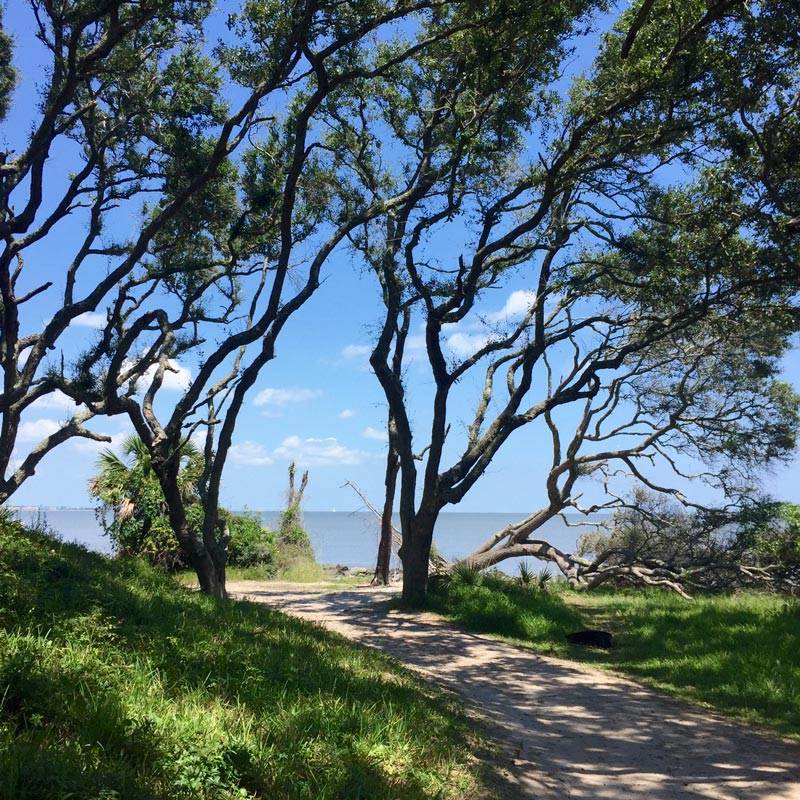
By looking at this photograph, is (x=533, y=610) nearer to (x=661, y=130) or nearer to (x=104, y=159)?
(x=661, y=130)

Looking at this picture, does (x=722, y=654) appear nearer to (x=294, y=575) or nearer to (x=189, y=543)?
(x=189, y=543)

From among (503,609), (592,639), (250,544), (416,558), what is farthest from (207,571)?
(250,544)

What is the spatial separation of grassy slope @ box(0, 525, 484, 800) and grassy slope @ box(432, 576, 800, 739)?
3.86 m

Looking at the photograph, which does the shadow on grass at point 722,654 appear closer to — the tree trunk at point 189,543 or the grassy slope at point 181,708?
the grassy slope at point 181,708

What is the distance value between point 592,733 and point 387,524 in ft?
45.1

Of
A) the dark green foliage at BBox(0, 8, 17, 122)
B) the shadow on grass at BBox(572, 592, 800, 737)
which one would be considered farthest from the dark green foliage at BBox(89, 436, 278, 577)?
the shadow on grass at BBox(572, 592, 800, 737)

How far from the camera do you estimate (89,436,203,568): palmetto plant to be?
19.1 m

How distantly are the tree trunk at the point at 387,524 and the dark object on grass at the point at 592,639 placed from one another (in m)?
8.69

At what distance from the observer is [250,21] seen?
11.2 meters

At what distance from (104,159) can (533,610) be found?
11.7 meters

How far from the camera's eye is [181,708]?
4613mm

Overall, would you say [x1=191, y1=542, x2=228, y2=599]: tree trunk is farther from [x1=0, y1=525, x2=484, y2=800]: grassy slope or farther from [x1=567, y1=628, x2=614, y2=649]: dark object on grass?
[x1=567, y1=628, x2=614, y2=649]: dark object on grass

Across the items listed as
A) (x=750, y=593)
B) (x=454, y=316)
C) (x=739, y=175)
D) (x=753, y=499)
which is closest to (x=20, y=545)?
(x=454, y=316)

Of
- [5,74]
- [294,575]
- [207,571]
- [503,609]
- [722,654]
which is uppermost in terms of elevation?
[5,74]
